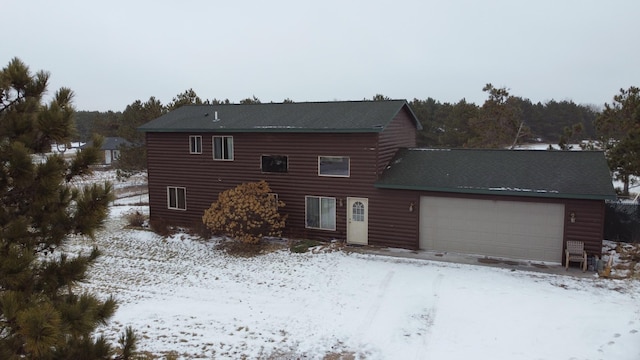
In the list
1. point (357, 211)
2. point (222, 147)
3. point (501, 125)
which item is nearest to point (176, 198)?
point (222, 147)

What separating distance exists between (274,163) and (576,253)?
11383 millimetres

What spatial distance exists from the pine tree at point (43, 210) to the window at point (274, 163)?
13.1 m

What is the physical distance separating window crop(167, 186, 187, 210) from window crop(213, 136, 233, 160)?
251 centimetres

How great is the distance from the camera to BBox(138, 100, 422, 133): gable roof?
17.3 m

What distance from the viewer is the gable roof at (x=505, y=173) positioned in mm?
14320

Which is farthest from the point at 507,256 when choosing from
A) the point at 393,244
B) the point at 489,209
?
the point at 393,244

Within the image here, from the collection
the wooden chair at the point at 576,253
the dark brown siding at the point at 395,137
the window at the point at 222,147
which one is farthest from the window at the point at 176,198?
the wooden chair at the point at 576,253

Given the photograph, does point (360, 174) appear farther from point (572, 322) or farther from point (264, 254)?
point (572, 322)

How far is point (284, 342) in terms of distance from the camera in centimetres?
988

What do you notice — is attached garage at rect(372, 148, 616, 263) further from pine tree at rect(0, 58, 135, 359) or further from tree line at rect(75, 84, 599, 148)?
pine tree at rect(0, 58, 135, 359)

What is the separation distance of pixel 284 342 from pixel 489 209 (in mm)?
9036

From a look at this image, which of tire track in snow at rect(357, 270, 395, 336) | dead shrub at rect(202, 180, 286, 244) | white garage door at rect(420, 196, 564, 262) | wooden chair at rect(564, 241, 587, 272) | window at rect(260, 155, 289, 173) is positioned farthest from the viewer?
window at rect(260, 155, 289, 173)

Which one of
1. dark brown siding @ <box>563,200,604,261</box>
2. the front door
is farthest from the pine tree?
dark brown siding @ <box>563,200,604,261</box>

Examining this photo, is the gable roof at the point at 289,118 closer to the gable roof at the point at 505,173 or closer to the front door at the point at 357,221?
→ the gable roof at the point at 505,173
